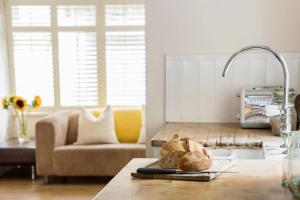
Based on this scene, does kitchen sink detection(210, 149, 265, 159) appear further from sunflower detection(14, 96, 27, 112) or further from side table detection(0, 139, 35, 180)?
sunflower detection(14, 96, 27, 112)

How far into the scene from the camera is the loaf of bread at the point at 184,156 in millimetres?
1802

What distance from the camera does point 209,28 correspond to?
3.50 m

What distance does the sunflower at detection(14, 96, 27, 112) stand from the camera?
5188 millimetres

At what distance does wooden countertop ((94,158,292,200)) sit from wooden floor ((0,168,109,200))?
2.80 m

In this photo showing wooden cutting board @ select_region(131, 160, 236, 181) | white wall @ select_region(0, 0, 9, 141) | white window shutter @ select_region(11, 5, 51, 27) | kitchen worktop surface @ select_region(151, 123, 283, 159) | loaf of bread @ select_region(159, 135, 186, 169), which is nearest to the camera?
wooden cutting board @ select_region(131, 160, 236, 181)

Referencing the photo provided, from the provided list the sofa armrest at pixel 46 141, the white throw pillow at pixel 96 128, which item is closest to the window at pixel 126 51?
the white throw pillow at pixel 96 128

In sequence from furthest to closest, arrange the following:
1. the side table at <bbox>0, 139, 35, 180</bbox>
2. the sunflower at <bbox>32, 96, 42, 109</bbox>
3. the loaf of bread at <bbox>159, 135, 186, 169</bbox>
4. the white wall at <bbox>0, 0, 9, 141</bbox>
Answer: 1. the white wall at <bbox>0, 0, 9, 141</bbox>
2. the sunflower at <bbox>32, 96, 42, 109</bbox>
3. the side table at <bbox>0, 139, 35, 180</bbox>
4. the loaf of bread at <bbox>159, 135, 186, 169</bbox>

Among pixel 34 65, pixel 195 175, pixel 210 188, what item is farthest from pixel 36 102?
pixel 210 188

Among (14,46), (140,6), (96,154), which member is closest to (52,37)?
(14,46)

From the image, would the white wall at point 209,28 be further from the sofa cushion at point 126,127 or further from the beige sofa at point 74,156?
the sofa cushion at point 126,127

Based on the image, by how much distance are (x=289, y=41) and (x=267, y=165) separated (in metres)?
1.70

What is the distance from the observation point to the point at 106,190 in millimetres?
1653

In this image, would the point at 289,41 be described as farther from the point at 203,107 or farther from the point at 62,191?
the point at 62,191

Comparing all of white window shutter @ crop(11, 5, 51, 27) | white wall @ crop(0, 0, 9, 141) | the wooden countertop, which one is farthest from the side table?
the wooden countertop
